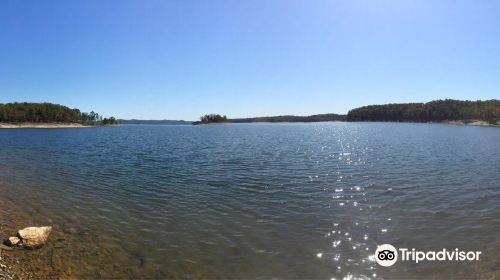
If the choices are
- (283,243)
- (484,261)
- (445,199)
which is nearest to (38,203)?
(283,243)

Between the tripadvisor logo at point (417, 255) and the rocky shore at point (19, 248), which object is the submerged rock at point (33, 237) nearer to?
the rocky shore at point (19, 248)

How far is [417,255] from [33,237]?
53.7 ft

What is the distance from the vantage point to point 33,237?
13.7 metres

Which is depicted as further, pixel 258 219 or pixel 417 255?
pixel 258 219

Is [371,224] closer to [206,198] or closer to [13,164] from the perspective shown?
[206,198]

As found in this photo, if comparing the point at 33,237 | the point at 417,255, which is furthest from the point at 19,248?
the point at 417,255

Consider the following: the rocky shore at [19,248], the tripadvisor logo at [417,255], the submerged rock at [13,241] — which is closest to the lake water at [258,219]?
the tripadvisor logo at [417,255]

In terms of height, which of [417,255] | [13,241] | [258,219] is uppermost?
[13,241]

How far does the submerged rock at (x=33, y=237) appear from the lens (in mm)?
13430

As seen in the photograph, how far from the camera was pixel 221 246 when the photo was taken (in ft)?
45.5

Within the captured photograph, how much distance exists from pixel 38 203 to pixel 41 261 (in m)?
10.9

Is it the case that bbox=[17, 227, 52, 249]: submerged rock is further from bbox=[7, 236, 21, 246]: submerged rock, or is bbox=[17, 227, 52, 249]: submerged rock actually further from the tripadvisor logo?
the tripadvisor logo

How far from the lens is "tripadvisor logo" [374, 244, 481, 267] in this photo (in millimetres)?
12445

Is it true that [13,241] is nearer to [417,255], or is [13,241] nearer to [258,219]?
[258,219]
